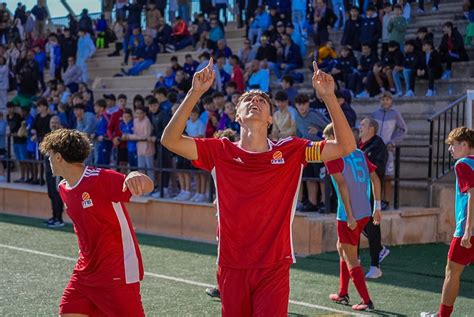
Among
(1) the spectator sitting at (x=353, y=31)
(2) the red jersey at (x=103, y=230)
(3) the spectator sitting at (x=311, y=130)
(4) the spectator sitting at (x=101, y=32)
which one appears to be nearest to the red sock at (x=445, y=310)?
(2) the red jersey at (x=103, y=230)

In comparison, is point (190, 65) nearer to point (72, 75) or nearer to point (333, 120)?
point (72, 75)

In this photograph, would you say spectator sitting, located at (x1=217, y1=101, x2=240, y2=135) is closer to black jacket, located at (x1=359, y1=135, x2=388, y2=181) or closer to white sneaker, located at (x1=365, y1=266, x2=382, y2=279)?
black jacket, located at (x1=359, y1=135, x2=388, y2=181)

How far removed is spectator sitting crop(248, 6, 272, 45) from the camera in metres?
21.8

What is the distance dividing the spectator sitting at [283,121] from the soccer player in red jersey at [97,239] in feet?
25.6

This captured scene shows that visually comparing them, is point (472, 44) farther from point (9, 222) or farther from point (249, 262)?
point (249, 262)

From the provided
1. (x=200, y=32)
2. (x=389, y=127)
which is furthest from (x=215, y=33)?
(x=389, y=127)

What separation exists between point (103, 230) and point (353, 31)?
13.9 m

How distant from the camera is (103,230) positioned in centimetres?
608

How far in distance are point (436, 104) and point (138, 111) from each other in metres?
5.41

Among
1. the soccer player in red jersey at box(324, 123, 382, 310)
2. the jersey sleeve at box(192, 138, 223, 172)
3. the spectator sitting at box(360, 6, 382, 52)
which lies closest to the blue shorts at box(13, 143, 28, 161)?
the spectator sitting at box(360, 6, 382, 52)

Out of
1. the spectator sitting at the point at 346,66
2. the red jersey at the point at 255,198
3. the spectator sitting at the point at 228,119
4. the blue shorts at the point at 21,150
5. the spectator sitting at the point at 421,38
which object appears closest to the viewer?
the red jersey at the point at 255,198

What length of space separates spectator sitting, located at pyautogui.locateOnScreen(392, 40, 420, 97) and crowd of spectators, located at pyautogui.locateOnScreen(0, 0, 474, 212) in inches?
0.9

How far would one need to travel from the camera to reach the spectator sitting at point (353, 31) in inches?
751

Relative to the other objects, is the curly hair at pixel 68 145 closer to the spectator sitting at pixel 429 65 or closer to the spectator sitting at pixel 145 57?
the spectator sitting at pixel 429 65
